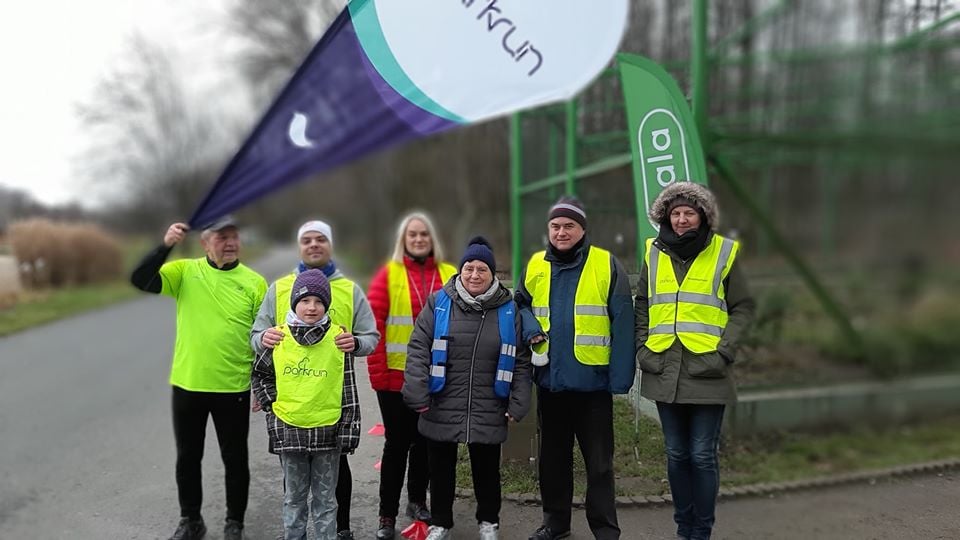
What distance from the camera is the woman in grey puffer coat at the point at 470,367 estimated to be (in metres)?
3.36

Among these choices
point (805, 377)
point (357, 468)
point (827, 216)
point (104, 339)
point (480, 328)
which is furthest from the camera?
point (104, 339)

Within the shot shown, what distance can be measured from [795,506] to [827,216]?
1.83 m

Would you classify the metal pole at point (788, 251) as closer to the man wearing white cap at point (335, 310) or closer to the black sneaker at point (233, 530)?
the man wearing white cap at point (335, 310)

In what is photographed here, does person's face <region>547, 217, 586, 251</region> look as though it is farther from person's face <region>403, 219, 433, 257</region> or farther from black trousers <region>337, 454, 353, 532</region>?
black trousers <region>337, 454, 353, 532</region>

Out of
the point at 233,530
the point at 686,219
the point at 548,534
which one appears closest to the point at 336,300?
the point at 233,530

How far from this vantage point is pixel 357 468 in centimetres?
418

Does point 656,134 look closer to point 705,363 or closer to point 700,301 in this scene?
point 700,301

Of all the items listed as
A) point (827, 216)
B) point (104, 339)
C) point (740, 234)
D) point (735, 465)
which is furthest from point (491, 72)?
point (104, 339)

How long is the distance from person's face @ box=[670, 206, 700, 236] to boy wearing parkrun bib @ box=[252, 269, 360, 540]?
1787 millimetres

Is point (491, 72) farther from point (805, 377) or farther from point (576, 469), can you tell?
point (805, 377)

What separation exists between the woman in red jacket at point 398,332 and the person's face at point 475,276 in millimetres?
460

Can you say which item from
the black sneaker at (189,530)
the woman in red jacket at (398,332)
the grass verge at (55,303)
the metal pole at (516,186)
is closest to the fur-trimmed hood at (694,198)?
the woman in red jacket at (398,332)

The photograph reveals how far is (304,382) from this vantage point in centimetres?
328

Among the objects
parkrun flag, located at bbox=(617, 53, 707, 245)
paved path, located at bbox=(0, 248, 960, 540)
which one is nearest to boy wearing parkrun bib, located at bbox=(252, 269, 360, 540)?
paved path, located at bbox=(0, 248, 960, 540)
